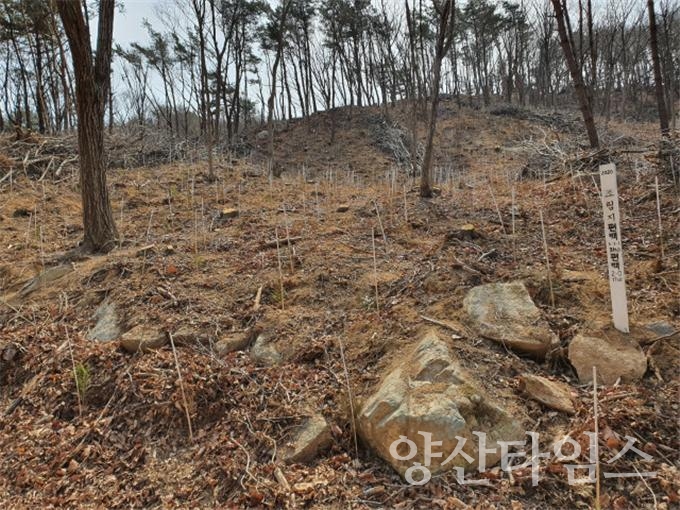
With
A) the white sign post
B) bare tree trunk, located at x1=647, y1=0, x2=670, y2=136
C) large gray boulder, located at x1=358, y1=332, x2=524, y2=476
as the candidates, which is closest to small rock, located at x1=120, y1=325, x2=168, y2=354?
large gray boulder, located at x1=358, y1=332, x2=524, y2=476

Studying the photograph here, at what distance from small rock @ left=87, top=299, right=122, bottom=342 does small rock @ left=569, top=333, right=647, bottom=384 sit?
3134mm

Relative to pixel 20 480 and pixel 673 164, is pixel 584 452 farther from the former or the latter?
pixel 673 164

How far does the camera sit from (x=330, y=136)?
19391 millimetres

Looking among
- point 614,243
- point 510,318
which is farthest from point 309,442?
point 614,243

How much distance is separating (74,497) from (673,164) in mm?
6018

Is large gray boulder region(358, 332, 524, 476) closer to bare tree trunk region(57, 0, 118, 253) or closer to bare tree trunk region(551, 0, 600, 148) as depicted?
bare tree trunk region(57, 0, 118, 253)

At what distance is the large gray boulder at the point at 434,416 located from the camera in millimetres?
1851

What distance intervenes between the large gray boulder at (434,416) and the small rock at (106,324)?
6.89 feet

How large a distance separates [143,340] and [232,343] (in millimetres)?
643

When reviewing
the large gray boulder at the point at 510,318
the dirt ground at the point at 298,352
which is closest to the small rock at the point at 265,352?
the dirt ground at the point at 298,352

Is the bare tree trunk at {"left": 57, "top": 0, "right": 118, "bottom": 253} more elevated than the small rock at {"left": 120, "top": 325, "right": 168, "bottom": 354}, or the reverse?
the bare tree trunk at {"left": 57, "top": 0, "right": 118, "bottom": 253}

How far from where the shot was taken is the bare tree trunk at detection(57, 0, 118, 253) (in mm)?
4004

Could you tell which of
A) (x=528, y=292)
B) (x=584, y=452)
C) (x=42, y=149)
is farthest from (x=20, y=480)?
(x=42, y=149)

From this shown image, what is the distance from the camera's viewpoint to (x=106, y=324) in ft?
10.3
